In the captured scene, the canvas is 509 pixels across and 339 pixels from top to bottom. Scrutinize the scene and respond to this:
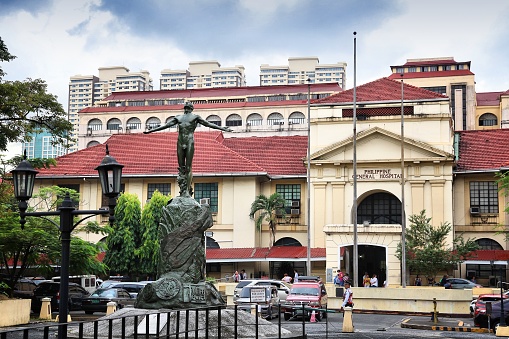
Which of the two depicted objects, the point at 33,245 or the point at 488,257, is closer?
the point at 33,245

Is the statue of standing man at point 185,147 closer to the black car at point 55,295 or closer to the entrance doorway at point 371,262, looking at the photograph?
the black car at point 55,295

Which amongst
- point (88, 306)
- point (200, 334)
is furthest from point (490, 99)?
point (200, 334)

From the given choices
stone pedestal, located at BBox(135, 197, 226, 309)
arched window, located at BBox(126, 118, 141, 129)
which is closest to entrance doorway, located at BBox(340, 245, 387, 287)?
stone pedestal, located at BBox(135, 197, 226, 309)

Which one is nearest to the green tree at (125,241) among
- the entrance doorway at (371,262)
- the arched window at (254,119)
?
the entrance doorway at (371,262)

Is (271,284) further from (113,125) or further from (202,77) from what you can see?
(202,77)

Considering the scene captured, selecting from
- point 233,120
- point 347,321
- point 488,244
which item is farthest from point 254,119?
point 347,321

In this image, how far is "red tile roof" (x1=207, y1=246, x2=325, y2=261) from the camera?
54.3 m

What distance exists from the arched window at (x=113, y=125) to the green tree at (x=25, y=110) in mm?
61454

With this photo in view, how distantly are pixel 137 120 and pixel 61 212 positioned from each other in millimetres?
85531

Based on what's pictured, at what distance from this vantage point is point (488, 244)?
5622cm

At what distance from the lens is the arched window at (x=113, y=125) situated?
323 feet

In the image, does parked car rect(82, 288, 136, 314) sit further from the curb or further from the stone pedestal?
the stone pedestal

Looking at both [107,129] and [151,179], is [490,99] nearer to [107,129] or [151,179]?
[107,129]

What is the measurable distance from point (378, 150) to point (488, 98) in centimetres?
5367
